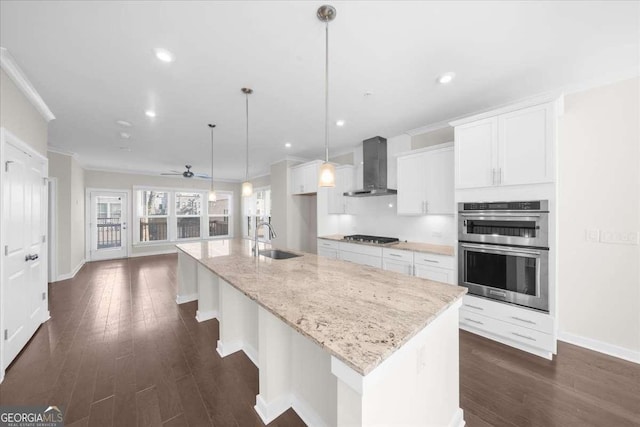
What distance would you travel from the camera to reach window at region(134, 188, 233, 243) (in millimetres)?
7387

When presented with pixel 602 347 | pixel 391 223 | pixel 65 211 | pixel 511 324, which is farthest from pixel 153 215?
pixel 602 347

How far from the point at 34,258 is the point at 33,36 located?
220 centimetres

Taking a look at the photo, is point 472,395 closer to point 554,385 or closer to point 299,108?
point 554,385

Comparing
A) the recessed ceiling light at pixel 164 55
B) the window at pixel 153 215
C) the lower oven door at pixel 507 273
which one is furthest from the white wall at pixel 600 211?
the window at pixel 153 215

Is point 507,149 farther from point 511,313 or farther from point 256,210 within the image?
point 256,210

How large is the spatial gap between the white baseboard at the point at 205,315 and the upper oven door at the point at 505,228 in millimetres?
3208

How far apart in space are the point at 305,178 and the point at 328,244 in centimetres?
147

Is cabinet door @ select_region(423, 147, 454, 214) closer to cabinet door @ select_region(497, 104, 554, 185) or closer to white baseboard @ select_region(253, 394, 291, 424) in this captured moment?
cabinet door @ select_region(497, 104, 554, 185)

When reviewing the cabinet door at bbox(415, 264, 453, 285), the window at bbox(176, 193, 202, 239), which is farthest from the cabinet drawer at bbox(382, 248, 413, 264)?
the window at bbox(176, 193, 202, 239)

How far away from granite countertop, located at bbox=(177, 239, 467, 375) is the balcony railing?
6875 mm

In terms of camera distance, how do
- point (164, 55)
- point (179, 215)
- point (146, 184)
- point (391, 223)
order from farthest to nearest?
1. point (179, 215)
2. point (146, 184)
3. point (391, 223)
4. point (164, 55)

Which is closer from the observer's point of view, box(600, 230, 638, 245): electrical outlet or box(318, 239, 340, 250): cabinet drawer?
box(600, 230, 638, 245): electrical outlet

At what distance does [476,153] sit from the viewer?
2602 millimetres

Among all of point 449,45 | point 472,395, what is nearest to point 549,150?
point 449,45
